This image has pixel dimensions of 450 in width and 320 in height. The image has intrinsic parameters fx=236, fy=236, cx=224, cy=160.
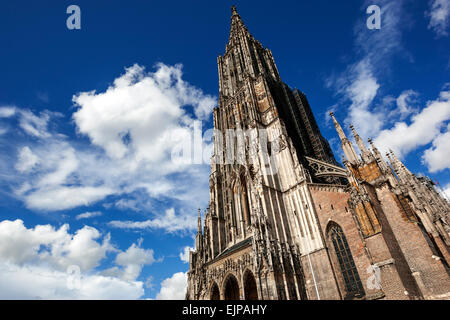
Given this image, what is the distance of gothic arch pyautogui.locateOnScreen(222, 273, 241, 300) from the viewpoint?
16922 mm

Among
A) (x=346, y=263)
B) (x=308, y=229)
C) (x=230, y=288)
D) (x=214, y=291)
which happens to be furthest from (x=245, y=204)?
(x=346, y=263)

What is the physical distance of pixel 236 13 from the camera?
47656 millimetres

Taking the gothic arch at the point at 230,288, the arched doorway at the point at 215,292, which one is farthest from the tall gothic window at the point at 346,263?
the arched doorway at the point at 215,292

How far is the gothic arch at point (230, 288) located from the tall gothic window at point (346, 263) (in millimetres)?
7048

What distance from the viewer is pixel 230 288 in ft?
58.0

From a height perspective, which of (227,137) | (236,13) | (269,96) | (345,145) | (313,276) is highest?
(236,13)

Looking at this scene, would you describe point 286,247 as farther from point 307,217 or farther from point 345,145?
point 345,145

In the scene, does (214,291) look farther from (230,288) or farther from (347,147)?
(347,147)

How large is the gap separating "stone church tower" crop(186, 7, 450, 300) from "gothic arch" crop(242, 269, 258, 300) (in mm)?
65

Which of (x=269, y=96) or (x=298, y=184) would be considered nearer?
(x=298, y=184)

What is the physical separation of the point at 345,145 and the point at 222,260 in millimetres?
13203
